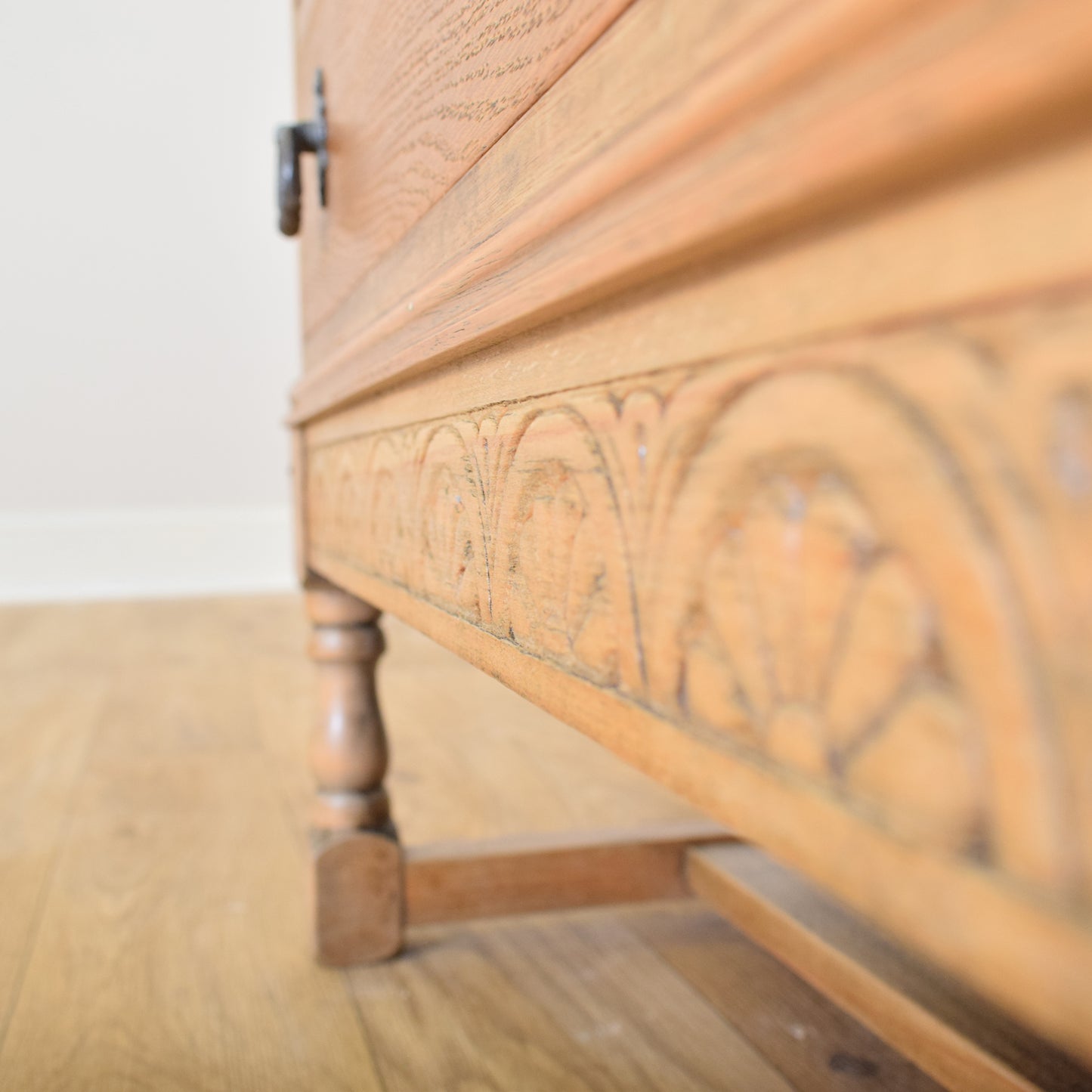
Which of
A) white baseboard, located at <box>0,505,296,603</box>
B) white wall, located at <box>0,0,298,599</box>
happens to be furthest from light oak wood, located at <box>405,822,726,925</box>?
white baseboard, located at <box>0,505,296,603</box>

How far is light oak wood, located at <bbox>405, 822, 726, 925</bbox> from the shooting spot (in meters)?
0.74

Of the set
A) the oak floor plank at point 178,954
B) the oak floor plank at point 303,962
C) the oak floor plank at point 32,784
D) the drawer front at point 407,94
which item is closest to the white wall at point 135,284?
the oak floor plank at point 32,784

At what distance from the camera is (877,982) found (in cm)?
57

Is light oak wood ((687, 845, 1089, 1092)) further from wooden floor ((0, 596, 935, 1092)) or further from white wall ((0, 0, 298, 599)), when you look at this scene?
white wall ((0, 0, 298, 599))

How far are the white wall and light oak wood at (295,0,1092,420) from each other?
242 cm

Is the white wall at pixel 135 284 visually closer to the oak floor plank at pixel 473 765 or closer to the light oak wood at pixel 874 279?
the oak floor plank at pixel 473 765

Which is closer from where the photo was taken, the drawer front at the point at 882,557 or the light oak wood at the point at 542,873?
the drawer front at the point at 882,557

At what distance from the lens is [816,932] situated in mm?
639

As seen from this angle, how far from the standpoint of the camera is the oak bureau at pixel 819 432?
114 millimetres

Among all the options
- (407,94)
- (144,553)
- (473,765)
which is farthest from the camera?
(144,553)

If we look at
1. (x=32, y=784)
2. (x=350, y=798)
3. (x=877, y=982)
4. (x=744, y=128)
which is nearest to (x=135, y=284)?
(x=32, y=784)

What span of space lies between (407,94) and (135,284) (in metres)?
2.29

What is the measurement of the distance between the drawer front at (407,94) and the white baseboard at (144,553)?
2.20 metres

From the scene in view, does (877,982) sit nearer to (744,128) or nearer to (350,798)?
(350,798)
